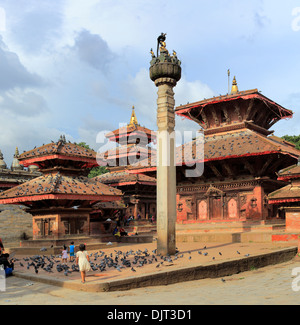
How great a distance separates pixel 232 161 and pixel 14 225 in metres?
19.6

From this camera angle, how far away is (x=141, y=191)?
→ 44.3m

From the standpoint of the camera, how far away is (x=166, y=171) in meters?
16.1

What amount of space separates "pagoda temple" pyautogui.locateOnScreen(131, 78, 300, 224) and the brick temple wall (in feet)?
36.5

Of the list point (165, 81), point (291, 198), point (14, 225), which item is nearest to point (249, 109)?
point (291, 198)

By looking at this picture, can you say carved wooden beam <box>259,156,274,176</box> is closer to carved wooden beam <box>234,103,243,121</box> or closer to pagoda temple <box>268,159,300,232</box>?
pagoda temple <box>268,159,300,232</box>

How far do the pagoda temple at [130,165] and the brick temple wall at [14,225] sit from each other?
30.1 feet

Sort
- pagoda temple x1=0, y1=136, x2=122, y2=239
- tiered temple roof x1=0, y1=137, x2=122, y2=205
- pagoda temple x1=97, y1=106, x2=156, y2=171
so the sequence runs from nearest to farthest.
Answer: tiered temple roof x1=0, y1=137, x2=122, y2=205 → pagoda temple x1=0, y1=136, x2=122, y2=239 → pagoda temple x1=97, y1=106, x2=156, y2=171

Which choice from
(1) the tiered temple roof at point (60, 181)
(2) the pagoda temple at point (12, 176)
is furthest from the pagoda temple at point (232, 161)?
(2) the pagoda temple at point (12, 176)

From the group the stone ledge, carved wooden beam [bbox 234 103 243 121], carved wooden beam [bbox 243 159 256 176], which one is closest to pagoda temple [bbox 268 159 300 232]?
the stone ledge

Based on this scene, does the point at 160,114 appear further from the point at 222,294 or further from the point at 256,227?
the point at 256,227

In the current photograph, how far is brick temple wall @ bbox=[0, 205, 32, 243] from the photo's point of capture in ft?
108

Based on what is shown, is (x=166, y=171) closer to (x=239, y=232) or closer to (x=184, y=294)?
(x=184, y=294)

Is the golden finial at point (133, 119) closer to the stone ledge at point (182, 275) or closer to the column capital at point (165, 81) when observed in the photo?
the column capital at point (165, 81)
